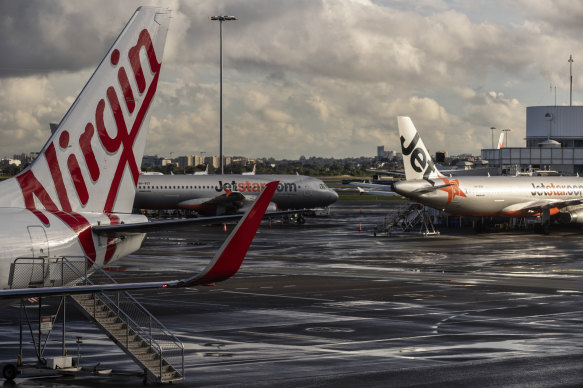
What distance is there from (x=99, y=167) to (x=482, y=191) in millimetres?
60454

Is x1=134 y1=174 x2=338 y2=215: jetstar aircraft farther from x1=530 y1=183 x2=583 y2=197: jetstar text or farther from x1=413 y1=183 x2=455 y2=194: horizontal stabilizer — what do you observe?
x1=530 y1=183 x2=583 y2=197: jetstar text

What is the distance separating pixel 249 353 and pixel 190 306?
1078cm

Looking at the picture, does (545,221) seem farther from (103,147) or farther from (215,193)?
(103,147)

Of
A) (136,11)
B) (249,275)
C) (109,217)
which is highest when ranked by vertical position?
(136,11)

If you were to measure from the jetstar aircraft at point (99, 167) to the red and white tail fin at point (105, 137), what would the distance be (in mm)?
25

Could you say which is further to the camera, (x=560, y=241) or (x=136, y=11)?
(x=560, y=241)

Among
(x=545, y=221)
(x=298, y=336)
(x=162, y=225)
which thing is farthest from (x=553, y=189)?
(x=162, y=225)

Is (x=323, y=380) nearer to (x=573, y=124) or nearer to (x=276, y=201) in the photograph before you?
(x=276, y=201)

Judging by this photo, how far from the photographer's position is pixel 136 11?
75.4ft

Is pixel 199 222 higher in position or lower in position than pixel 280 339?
higher

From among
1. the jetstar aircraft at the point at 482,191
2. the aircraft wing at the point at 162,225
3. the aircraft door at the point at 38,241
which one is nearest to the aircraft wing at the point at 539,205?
the jetstar aircraft at the point at 482,191

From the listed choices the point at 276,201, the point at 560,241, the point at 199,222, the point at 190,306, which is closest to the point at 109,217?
the point at 199,222

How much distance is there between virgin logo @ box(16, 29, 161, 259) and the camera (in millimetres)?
21922

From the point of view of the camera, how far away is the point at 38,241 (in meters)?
20.2
